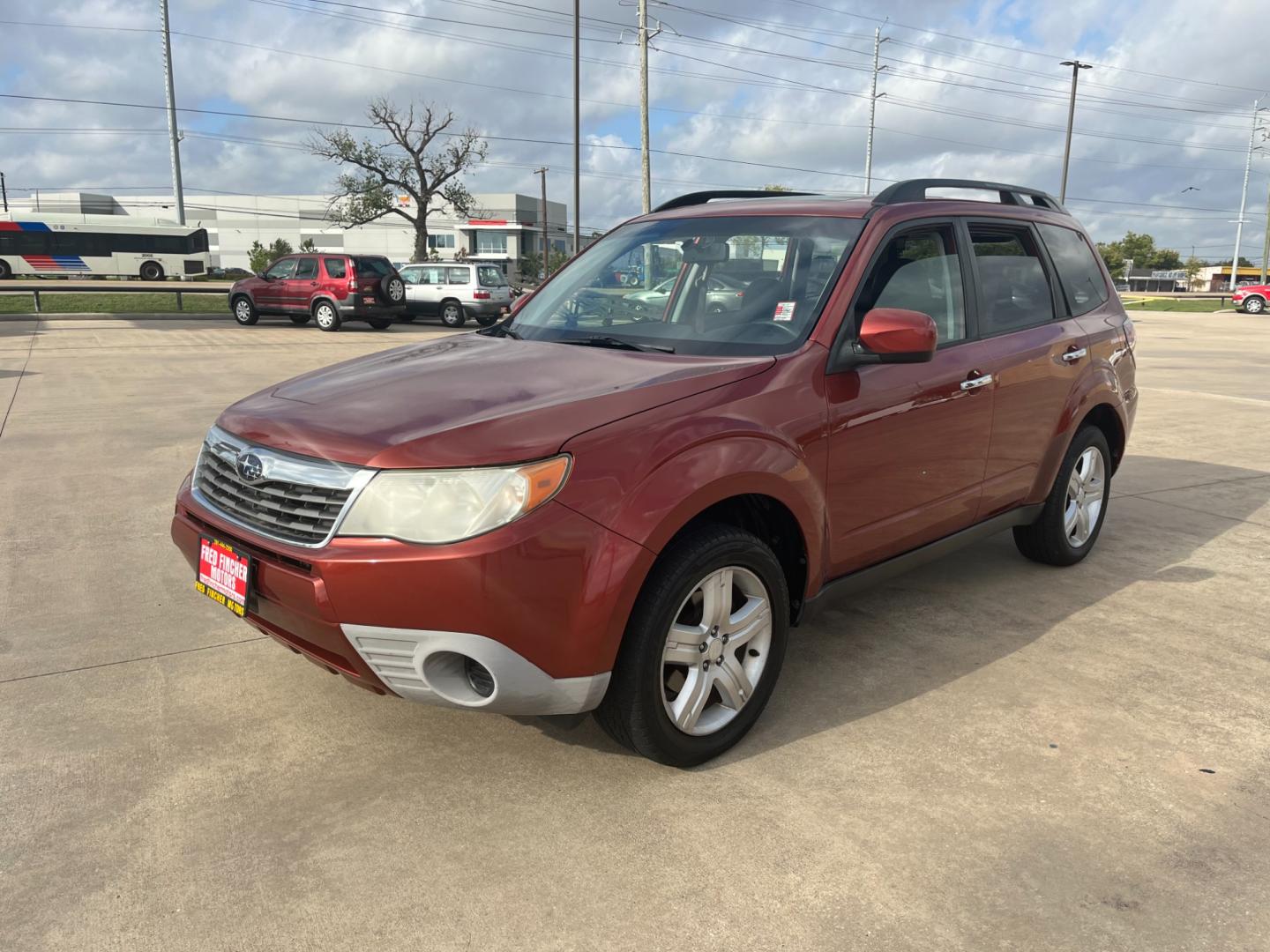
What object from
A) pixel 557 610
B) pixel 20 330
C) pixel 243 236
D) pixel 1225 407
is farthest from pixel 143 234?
pixel 243 236

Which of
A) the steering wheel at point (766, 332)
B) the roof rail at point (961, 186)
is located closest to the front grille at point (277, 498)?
the steering wheel at point (766, 332)

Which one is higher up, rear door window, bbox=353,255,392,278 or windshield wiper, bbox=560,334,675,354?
rear door window, bbox=353,255,392,278

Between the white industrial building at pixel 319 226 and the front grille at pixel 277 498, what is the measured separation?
92.0 m

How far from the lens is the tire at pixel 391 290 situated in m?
21.0

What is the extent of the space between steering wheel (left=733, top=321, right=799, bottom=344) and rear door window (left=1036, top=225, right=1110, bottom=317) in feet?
6.53

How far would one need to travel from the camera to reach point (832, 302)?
3.21 meters

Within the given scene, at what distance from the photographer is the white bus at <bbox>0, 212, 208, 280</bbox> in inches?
1682

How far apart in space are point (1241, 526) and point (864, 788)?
421cm

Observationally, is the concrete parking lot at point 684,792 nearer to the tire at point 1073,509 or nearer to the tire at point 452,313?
the tire at point 1073,509

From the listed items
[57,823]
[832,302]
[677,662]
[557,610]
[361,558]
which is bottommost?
[57,823]

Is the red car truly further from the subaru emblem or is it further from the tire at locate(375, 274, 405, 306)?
the subaru emblem

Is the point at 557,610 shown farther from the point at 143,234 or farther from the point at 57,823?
the point at 143,234

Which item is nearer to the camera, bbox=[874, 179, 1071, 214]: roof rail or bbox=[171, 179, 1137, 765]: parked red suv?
bbox=[171, 179, 1137, 765]: parked red suv

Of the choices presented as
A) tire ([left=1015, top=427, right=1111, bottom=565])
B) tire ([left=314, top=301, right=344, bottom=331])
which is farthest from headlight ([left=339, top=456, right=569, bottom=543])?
tire ([left=314, top=301, right=344, bottom=331])
